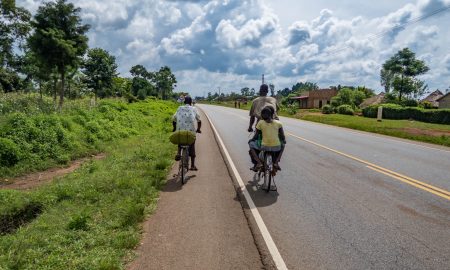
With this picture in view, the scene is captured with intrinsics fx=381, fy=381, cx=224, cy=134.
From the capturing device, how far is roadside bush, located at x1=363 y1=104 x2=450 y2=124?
43094 mm

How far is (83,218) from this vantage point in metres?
6.01

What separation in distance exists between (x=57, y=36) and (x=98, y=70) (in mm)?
23096

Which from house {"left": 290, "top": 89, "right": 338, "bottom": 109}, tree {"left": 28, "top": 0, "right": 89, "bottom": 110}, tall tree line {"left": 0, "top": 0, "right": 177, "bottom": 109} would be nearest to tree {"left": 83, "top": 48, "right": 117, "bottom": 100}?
tall tree line {"left": 0, "top": 0, "right": 177, "bottom": 109}

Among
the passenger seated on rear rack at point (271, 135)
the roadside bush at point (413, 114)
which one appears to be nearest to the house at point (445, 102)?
the roadside bush at point (413, 114)

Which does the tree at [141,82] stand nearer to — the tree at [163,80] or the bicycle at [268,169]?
the tree at [163,80]

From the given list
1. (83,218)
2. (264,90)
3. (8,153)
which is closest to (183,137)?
(264,90)

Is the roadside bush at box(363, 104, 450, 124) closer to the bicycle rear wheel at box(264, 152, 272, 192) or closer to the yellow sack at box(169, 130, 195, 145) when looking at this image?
the bicycle rear wheel at box(264, 152, 272, 192)

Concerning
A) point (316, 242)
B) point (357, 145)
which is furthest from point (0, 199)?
point (357, 145)

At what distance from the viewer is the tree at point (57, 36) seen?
28.5 metres

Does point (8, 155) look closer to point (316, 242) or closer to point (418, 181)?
point (316, 242)

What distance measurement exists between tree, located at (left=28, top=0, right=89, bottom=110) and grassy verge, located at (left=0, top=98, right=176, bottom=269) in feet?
68.6

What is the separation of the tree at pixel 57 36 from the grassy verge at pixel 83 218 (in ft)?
68.6

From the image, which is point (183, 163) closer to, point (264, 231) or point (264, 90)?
point (264, 90)

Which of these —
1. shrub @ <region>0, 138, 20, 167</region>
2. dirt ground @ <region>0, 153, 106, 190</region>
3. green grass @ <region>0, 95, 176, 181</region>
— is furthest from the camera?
green grass @ <region>0, 95, 176, 181</region>
